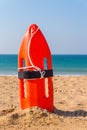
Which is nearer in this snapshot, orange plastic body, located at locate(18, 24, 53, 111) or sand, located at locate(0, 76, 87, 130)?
sand, located at locate(0, 76, 87, 130)

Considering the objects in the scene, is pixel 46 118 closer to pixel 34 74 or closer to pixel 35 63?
pixel 34 74

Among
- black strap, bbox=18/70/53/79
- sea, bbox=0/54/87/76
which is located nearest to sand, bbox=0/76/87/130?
black strap, bbox=18/70/53/79

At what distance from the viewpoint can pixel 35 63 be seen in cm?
585

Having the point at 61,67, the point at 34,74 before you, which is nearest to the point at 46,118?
the point at 34,74

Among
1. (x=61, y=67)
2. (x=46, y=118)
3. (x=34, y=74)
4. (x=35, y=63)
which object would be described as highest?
(x=61, y=67)

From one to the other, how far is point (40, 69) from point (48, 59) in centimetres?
24

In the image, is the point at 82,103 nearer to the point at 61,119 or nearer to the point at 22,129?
the point at 61,119

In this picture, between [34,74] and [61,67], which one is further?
[61,67]

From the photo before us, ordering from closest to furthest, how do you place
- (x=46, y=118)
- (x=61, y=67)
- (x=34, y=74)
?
(x=46, y=118) < (x=34, y=74) < (x=61, y=67)

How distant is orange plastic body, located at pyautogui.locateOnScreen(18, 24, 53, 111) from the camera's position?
580 cm

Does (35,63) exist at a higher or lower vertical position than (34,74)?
higher

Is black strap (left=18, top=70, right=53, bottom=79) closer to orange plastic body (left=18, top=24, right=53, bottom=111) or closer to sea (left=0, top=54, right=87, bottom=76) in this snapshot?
orange plastic body (left=18, top=24, right=53, bottom=111)

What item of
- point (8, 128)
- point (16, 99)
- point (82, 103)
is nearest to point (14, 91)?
point (16, 99)

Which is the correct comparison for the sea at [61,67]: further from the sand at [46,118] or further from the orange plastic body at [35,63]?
the orange plastic body at [35,63]
